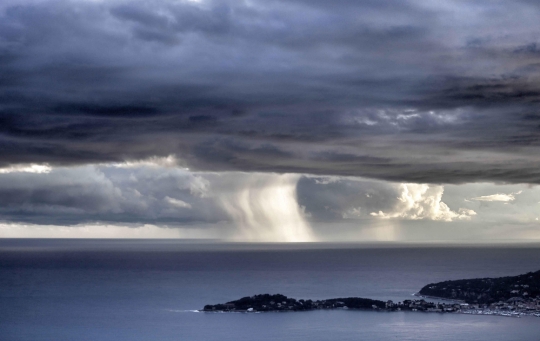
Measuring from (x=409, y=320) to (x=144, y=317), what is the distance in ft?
178

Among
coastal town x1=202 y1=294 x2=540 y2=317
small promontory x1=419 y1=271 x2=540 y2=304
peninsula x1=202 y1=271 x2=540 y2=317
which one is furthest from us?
small promontory x1=419 y1=271 x2=540 y2=304

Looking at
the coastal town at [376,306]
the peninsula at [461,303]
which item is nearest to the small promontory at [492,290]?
the peninsula at [461,303]

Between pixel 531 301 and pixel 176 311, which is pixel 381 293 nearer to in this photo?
pixel 531 301

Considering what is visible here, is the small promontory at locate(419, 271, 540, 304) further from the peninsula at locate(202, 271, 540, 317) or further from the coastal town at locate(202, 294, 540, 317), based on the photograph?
the coastal town at locate(202, 294, 540, 317)

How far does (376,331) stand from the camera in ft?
384

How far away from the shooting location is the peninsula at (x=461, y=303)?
456ft

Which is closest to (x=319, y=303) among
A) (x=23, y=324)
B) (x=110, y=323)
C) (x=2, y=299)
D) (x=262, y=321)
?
(x=262, y=321)

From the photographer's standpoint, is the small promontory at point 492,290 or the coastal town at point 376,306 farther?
the small promontory at point 492,290

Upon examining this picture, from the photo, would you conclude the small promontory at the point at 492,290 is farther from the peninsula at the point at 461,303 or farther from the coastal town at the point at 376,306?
the coastal town at the point at 376,306

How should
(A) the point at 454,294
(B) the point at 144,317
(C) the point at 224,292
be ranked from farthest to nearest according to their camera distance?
(C) the point at 224,292, (A) the point at 454,294, (B) the point at 144,317

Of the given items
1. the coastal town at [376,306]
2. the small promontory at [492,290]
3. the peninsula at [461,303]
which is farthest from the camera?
the small promontory at [492,290]

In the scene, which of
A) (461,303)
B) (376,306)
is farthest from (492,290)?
(376,306)

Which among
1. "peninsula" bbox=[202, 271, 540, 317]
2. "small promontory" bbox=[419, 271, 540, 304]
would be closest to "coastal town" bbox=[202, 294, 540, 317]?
"peninsula" bbox=[202, 271, 540, 317]

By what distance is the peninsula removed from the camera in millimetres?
139000
